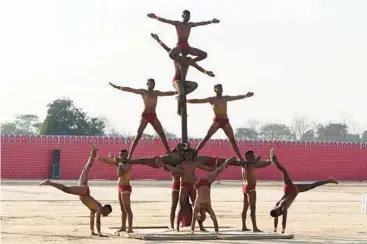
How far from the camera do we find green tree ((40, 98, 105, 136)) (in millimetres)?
82500

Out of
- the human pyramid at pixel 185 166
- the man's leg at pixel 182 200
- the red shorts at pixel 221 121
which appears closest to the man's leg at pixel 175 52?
the human pyramid at pixel 185 166

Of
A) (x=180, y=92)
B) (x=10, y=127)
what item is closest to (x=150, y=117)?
(x=180, y=92)

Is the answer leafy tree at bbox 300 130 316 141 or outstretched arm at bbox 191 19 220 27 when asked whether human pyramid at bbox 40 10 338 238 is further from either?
leafy tree at bbox 300 130 316 141

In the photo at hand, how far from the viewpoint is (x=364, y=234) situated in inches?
741

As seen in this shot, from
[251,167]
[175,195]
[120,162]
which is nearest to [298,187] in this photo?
[251,167]

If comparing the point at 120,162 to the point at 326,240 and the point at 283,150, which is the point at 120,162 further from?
the point at 283,150

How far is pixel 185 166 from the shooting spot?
57.4 ft

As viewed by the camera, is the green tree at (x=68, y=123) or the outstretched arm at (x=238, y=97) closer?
the outstretched arm at (x=238, y=97)

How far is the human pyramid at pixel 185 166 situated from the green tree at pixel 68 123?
63.5 metres

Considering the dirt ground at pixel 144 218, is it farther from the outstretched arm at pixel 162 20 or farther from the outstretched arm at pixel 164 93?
the outstretched arm at pixel 162 20

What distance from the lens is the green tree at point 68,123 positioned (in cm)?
8250

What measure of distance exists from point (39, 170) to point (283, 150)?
16.9 m

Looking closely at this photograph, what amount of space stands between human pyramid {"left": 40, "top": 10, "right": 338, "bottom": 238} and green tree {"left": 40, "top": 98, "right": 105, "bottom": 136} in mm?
63504

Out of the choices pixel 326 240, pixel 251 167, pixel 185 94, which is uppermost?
pixel 185 94
